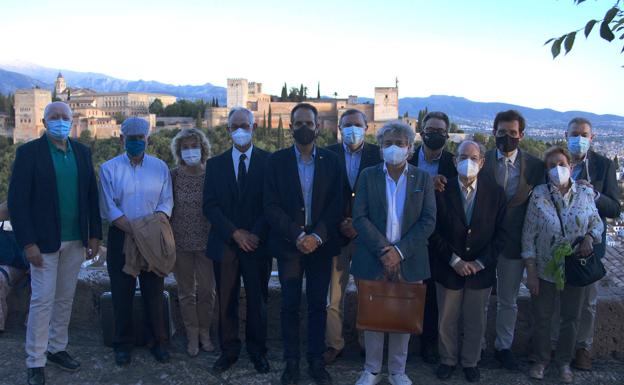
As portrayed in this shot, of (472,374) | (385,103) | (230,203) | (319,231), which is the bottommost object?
(472,374)

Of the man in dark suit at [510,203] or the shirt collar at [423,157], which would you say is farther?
the shirt collar at [423,157]

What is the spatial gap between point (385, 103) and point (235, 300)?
66172 mm

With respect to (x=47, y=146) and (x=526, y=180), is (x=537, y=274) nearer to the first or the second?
(x=526, y=180)

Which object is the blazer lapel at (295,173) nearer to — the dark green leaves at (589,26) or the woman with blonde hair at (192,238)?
the woman with blonde hair at (192,238)

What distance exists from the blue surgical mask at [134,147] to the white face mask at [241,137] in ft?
2.17

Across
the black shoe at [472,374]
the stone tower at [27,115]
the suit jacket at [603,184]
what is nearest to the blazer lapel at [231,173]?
the black shoe at [472,374]

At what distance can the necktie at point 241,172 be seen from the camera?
3.84 m

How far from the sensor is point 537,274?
143 inches

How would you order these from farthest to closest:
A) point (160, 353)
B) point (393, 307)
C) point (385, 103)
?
1. point (385, 103)
2. point (160, 353)
3. point (393, 307)

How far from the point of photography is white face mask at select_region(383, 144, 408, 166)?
11.4ft

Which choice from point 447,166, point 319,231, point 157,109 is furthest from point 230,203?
point 157,109

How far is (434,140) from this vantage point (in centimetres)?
392

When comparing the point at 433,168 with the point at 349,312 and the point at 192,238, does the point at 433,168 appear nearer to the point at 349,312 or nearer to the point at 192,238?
the point at 349,312

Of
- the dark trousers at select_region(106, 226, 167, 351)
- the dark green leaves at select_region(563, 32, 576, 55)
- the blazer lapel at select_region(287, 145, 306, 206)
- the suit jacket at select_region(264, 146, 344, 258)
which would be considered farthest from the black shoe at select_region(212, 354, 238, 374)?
the dark green leaves at select_region(563, 32, 576, 55)
